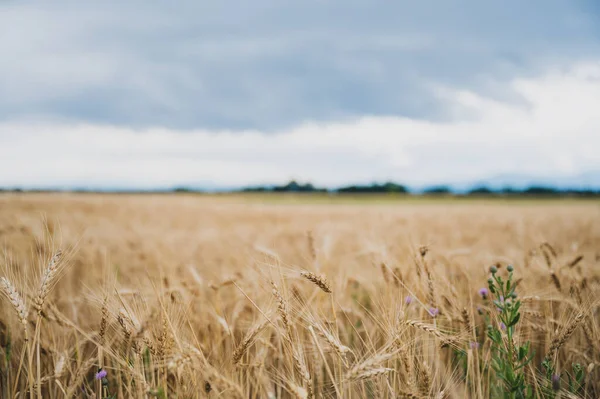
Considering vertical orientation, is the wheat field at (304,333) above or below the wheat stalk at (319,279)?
below

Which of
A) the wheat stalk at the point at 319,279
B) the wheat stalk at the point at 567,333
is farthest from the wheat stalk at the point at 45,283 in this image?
the wheat stalk at the point at 567,333

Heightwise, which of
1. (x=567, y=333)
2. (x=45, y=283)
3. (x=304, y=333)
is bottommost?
(x=304, y=333)

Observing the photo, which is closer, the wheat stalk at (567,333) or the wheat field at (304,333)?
the wheat field at (304,333)

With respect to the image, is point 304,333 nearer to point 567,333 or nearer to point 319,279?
point 319,279

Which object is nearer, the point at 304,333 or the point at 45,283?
the point at 45,283

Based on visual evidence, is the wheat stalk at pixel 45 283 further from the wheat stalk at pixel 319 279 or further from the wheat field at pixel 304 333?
the wheat stalk at pixel 319 279

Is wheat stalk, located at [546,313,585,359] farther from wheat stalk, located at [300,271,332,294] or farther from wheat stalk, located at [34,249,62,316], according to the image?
wheat stalk, located at [34,249,62,316]

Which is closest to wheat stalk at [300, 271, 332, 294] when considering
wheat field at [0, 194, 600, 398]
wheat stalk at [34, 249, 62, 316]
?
wheat field at [0, 194, 600, 398]

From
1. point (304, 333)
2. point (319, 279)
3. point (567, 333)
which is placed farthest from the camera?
point (304, 333)

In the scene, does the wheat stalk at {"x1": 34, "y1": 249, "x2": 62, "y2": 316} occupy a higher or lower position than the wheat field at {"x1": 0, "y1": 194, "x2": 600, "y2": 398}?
higher

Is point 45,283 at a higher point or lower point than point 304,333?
higher

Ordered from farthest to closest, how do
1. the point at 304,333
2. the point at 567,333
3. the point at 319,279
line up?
→ the point at 304,333 < the point at 567,333 < the point at 319,279

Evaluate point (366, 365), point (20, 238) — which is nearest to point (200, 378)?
point (366, 365)

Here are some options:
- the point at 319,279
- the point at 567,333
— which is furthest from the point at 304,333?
the point at 567,333
